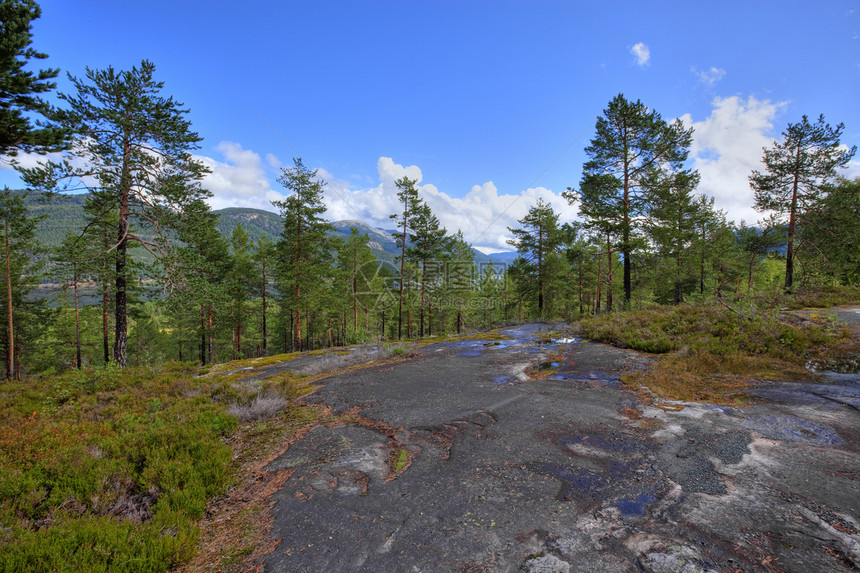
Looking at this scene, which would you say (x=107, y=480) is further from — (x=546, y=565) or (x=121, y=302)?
(x=121, y=302)

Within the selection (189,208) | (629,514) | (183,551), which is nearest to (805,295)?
(629,514)

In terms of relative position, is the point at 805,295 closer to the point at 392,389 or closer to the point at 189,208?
the point at 392,389

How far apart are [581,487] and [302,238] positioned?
25391mm

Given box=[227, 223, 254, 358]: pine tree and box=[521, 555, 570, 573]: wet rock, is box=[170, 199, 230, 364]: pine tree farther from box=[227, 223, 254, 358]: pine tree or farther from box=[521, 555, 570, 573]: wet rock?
box=[227, 223, 254, 358]: pine tree

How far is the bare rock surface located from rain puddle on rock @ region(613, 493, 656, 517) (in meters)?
0.01

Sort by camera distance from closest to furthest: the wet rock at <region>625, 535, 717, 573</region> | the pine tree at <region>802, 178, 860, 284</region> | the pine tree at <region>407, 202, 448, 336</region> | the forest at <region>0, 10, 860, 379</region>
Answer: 1. the wet rock at <region>625, 535, 717, 573</region>
2. the forest at <region>0, 10, 860, 379</region>
3. the pine tree at <region>802, 178, 860, 284</region>
4. the pine tree at <region>407, 202, 448, 336</region>

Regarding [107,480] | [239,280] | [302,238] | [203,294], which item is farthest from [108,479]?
[239,280]

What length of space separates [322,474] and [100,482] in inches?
118

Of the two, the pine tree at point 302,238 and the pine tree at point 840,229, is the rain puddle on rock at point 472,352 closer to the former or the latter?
the pine tree at point 302,238

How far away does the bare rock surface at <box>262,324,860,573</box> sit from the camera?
114 inches

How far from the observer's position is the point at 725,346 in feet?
32.3

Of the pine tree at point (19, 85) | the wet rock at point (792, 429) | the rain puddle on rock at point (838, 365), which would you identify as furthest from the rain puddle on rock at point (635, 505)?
the pine tree at point (19, 85)

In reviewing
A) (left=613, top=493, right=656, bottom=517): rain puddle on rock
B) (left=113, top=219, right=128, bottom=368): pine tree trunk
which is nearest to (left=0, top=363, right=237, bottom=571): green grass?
(left=613, top=493, right=656, bottom=517): rain puddle on rock

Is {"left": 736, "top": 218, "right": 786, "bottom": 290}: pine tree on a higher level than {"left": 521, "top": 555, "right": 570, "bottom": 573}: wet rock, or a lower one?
higher
